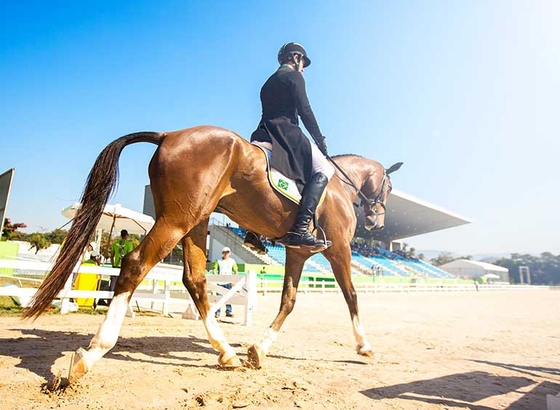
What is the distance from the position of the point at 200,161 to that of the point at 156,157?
1.30 feet

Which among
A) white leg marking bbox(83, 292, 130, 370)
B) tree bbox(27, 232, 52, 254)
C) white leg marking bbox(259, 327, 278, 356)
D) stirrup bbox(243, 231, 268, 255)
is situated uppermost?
tree bbox(27, 232, 52, 254)

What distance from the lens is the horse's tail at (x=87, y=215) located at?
2.78m

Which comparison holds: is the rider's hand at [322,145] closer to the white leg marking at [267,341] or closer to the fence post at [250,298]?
the white leg marking at [267,341]

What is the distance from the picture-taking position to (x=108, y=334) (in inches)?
105

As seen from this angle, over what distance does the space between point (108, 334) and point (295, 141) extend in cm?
258

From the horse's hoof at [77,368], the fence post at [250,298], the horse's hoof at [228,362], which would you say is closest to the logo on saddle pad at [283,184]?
the horse's hoof at [228,362]

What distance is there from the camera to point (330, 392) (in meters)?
2.67

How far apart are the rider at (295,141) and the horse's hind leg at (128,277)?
1.30 metres

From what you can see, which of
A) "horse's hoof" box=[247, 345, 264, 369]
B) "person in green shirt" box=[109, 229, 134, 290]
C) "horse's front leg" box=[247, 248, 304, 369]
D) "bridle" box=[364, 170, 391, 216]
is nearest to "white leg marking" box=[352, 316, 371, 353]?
"horse's front leg" box=[247, 248, 304, 369]

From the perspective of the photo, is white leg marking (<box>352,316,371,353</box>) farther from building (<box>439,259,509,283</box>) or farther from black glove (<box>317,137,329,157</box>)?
building (<box>439,259,509,283</box>)

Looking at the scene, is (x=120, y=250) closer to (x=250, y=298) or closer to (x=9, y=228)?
(x=250, y=298)

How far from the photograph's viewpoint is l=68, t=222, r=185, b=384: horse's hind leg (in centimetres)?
264

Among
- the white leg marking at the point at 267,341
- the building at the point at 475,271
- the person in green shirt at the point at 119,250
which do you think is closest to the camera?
the white leg marking at the point at 267,341

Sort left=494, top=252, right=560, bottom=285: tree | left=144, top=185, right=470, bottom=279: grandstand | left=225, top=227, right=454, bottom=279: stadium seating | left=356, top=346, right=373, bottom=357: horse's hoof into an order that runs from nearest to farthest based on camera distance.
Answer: left=356, top=346, right=373, bottom=357: horse's hoof → left=144, top=185, right=470, bottom=279: grandstand → left=225, top=227, right=454, bottom=279: stadium seating → left=494, top=252, right=560, bottom=285: tree
